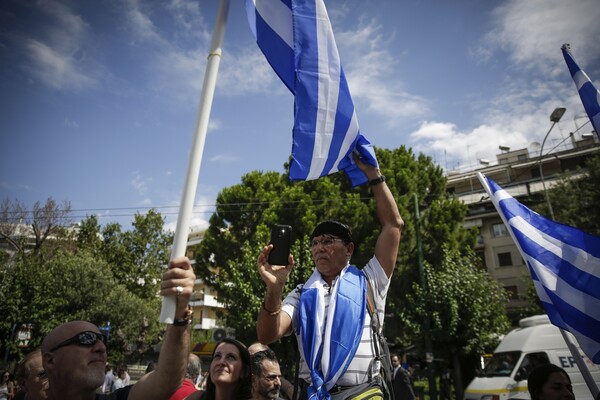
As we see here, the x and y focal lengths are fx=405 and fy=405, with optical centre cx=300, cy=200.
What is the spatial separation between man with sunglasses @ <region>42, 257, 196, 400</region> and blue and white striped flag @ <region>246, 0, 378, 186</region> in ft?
4.49

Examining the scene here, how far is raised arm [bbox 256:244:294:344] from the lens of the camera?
83.2 inches

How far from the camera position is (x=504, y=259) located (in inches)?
1293

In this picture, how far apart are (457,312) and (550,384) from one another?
468 inches

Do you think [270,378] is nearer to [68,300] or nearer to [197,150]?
[197,150]

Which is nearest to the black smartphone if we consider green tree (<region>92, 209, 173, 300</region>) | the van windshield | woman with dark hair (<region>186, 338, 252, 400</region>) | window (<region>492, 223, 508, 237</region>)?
woman with dark hair (<region>186, 338, 252, 400</region>)

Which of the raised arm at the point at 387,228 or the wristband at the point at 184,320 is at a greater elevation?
the raised arm at the point at 387,228

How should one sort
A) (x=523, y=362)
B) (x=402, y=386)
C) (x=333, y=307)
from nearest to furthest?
(x=333, y=307) → (x=402, y=386) → (x=523, y=362)

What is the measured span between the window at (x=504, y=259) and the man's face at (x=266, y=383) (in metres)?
33.8

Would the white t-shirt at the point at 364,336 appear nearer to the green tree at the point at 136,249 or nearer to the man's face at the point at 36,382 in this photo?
the man's face at the point at 36,382

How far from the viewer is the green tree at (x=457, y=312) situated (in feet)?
47.3

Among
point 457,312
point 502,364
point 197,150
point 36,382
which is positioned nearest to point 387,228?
point 197,150

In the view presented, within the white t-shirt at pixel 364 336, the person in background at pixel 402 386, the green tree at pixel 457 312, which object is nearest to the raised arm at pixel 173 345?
the white t-shirt at pixel 364 336

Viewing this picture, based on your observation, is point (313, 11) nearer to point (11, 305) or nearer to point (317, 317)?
point (317, 317)

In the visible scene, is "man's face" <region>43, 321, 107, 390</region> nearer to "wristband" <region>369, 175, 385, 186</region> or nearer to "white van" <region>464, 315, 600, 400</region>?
"wristband" <region>369, 175, 385, 186</region>
